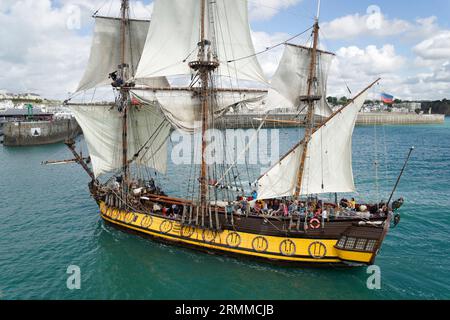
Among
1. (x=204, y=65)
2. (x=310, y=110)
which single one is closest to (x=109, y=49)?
(x=204, y=65)

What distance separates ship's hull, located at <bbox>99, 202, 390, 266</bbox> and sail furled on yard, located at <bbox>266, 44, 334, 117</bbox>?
972 centimetres

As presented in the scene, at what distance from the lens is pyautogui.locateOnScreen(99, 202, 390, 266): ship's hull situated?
21.3m

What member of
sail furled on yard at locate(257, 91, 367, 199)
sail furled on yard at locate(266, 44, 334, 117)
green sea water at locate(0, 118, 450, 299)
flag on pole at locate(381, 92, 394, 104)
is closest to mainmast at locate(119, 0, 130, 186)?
green sea water at locate(0, 118, 450, 299)

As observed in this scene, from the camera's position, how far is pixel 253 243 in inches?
916

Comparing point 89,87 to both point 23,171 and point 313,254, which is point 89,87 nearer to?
point 313,254

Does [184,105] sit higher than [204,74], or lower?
lower

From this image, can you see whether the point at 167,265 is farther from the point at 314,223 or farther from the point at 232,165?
the point at 314,223

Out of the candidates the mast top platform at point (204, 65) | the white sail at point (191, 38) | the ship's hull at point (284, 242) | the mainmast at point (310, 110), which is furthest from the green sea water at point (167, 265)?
the white sail at point (191, 38)

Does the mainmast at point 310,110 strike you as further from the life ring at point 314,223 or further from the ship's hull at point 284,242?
the ship's hull at point 284,242

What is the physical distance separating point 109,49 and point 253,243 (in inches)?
927

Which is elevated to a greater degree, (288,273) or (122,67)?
(122,67)

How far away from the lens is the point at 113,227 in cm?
3000
